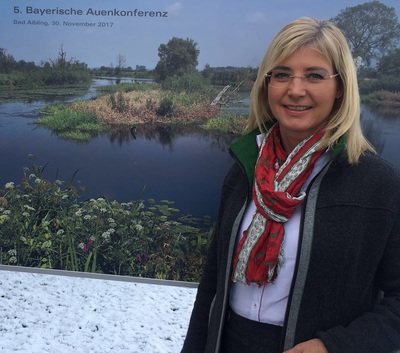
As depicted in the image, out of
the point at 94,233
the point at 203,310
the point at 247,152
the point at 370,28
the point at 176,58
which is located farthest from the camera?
the point at 94,233

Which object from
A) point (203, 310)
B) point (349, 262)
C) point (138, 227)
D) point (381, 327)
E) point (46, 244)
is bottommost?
point (46, 244)

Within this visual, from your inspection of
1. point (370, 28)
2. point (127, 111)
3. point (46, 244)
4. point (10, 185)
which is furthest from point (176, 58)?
point (46, 244)

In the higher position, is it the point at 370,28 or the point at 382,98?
the point at 370,28

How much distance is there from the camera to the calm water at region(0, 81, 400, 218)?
382 cm

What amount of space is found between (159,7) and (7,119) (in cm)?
160

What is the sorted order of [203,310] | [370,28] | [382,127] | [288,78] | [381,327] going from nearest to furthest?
[381,327], [288,78], [203,310], [370,28], [382,127]

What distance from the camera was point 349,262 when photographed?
1.12 meters

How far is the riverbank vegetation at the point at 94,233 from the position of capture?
389 centimetres

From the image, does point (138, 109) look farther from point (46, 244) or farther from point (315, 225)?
point (315, 225)

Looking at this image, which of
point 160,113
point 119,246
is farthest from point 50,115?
point 119,246

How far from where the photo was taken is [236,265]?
4.24ft

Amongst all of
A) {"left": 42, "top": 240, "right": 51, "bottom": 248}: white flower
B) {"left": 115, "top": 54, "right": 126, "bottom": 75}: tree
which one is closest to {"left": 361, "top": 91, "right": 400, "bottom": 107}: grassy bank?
{"left": 115, "top": 54, "right": 126, "bottom": 75}: tree

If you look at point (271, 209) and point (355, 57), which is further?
point (355, 57)

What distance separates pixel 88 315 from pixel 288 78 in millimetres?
2813
